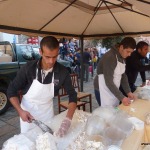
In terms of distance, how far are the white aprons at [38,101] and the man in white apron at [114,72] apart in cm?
79

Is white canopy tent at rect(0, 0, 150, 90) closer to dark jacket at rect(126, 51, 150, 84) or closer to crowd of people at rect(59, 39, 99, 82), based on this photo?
dark jacket at rect(126, 51, 150, 84)

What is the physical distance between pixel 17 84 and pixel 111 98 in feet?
4.59

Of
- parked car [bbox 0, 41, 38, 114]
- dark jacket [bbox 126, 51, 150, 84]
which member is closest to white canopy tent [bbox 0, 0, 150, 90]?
dark jacket [bbox 126, 51, 150, 84]

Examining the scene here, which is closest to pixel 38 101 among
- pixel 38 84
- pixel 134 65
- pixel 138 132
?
pixel 38 84

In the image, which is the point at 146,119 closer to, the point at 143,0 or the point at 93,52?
the point at 143,0

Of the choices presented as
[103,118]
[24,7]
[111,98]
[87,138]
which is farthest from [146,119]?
[24,7]

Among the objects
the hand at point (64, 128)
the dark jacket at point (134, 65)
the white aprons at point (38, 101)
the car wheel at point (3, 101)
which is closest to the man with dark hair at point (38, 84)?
the white aprons at point (38, 101)

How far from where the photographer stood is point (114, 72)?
2.65 meters

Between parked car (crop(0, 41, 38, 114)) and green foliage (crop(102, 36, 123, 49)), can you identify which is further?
green foliage (crop(102, 36, 123, 49))

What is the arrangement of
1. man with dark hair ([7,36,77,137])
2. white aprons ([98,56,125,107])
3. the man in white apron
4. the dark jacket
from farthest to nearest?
the dark jacket, white aprons ([98,56,125,107]), the man in white apron, man with dark hair ([7,36,77,137])

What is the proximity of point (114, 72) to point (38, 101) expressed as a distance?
1.08 metres

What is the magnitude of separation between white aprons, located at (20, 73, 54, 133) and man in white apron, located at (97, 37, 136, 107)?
0.79 m

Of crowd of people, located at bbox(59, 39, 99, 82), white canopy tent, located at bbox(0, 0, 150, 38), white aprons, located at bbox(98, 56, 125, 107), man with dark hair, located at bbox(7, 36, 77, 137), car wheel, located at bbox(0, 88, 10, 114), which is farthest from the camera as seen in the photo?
crowd of people, located at bbox(59, 39, 99, 82)

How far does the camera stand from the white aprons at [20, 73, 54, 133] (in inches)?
76.1
